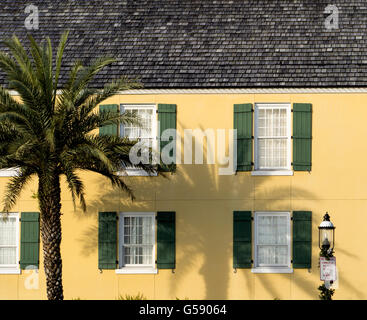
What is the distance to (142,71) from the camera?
23781 mm

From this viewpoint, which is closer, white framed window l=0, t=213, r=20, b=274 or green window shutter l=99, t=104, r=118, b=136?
green window shutter l=99, t=104, r=118, b=136

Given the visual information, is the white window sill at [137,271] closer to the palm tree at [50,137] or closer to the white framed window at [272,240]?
the palm tree at [50,137]

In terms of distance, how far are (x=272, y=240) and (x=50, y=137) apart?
7.01 m

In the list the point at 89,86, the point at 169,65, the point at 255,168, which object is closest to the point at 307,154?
the point at 255,168

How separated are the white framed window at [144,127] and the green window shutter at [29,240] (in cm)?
290

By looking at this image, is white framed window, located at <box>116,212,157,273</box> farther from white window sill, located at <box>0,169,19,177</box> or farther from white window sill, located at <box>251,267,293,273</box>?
white window sill, located at <box>0,169,19,177</box>

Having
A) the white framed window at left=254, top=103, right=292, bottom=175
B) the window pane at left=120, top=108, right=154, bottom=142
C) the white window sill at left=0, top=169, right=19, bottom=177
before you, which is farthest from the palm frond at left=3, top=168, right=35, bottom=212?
the white framed window at left=254, top=103, right=292, bottom=175

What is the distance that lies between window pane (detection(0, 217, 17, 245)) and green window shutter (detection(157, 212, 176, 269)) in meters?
3.94

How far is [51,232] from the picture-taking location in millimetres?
20875

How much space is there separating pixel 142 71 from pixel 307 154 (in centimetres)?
510

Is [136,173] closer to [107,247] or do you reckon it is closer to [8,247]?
[107,247]

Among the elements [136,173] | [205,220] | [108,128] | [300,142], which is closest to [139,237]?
[136,173]

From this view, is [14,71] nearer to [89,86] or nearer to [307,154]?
[89,86]

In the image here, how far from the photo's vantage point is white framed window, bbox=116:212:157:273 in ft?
75.8
